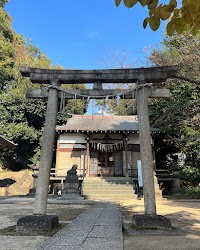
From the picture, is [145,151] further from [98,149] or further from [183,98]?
[98,149]

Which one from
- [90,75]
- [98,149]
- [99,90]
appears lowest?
[99,90]

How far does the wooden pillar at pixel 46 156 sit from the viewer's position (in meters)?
4.98

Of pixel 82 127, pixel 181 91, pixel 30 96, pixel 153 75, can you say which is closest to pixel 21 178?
pixel 82 127

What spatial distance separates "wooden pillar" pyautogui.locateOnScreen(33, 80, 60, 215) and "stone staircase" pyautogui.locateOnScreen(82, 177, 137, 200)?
9.27 m

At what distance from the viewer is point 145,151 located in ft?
17.0

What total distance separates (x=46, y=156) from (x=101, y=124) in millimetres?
15469

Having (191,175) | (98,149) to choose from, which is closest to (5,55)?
(98,149)

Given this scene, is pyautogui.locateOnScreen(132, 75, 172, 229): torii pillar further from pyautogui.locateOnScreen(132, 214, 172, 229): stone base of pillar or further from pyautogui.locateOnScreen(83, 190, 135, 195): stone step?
pyautogui.locateOnScreen(83, 190, 135, 195): stone step

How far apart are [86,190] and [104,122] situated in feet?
25.3

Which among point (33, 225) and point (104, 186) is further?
point (104, 186)

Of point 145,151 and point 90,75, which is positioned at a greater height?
point 90,75

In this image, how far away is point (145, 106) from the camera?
5.52 metres

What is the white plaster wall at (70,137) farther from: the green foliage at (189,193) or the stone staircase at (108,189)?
the green foliage at (189,193)

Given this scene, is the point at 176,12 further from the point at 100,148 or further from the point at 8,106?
the point at 8,106
